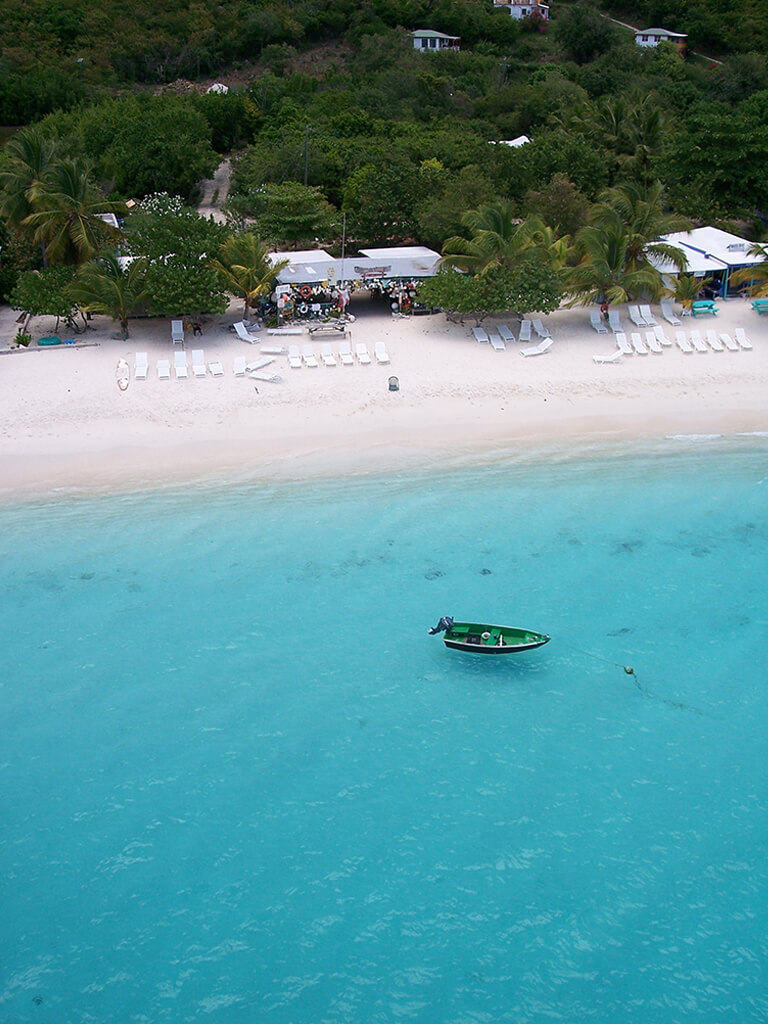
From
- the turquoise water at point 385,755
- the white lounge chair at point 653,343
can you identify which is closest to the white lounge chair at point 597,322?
the white lounge chair at point 653,343

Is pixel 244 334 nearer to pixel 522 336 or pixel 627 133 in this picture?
pixel 522 336

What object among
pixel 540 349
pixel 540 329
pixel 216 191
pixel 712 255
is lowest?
pixel 540 349

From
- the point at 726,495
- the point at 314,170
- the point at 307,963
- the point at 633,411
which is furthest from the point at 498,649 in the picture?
the point at 314,170

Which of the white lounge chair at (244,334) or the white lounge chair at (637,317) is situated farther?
the white lounge chair at (637,317)

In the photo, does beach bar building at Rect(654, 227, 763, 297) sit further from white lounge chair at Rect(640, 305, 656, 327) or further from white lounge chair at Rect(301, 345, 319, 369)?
white lounge chair at Rect(301, 345, 319, 369)

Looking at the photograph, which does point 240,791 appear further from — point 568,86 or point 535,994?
point 568,86

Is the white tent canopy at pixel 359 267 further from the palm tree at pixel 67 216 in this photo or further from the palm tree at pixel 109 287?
the palm tree at pixel 67 216

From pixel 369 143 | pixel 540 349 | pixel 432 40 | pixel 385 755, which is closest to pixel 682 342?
pixel 540 349
